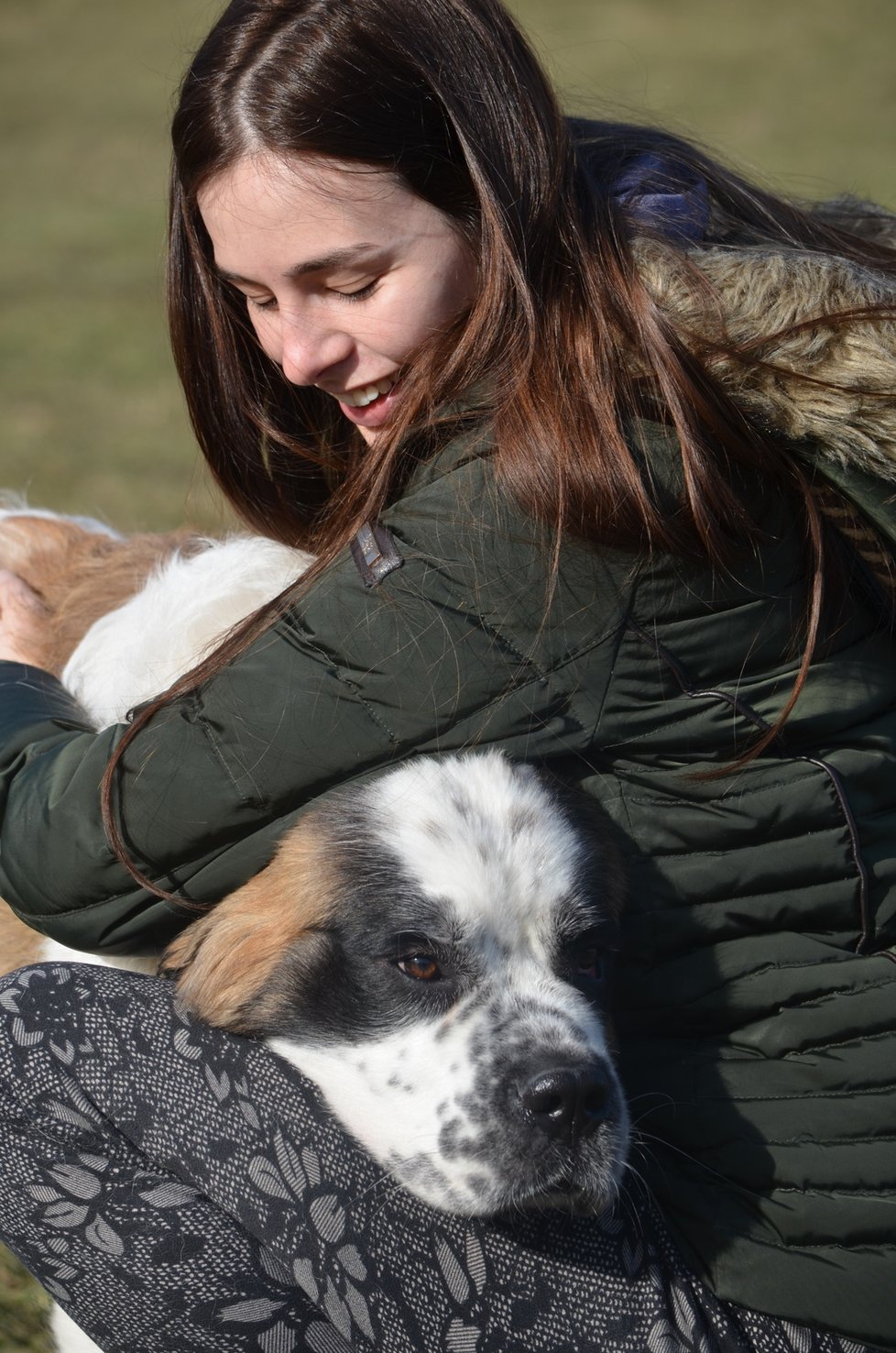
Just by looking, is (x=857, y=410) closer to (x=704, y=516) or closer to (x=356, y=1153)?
(x=704, y=516)

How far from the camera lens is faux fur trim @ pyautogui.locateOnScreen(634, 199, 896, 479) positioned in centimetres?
213

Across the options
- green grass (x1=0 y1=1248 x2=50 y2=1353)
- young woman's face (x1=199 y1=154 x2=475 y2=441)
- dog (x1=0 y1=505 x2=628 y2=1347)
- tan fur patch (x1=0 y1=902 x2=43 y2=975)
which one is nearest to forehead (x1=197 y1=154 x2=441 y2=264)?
young woman's face (x1=199 y1=154 x2=475 y2=441)

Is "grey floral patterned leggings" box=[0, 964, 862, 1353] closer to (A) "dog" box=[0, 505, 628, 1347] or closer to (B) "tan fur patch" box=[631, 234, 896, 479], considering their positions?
(A) "dog" box=[0, 505, 628, 1347]

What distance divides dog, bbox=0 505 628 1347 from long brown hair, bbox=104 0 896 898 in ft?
1.07

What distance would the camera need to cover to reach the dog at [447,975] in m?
2.05

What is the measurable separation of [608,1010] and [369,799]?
52 centimetres

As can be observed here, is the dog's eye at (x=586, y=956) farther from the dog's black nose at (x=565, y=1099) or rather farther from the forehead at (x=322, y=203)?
the forehead at (x=322, y=203)

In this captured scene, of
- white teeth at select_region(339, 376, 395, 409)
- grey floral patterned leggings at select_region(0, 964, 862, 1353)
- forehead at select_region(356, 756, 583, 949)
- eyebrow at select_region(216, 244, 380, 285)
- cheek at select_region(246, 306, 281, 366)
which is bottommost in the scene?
grey floral patterned leggings at select_region(0, 964, 862, 1353)

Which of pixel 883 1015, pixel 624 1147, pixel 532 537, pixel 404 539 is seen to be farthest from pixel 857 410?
pixel 624 1147

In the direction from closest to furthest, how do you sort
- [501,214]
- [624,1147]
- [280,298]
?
[624,1147] → [501,214] → [280,298]

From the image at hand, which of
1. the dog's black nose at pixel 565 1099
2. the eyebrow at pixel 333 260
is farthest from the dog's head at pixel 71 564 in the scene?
the dog's black nose at pixel 565 1099

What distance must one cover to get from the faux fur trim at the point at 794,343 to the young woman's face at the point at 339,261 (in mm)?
389

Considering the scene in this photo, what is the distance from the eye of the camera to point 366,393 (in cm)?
261

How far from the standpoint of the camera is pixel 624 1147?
6.82 ft
